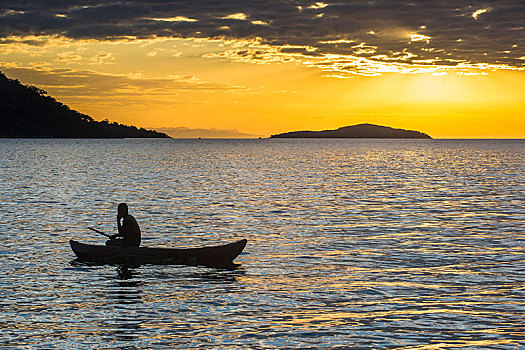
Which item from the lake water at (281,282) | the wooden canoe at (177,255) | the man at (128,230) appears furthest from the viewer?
the man at (128,230)

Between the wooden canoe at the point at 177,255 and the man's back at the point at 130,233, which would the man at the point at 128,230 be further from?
the wooden canoe at the point at 177,255

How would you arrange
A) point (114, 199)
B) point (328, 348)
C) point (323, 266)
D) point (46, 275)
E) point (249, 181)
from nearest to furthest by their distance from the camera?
point (328, 348) → point (46, 275) → point (323, 266) → point (114, 199) → point (249, 181)

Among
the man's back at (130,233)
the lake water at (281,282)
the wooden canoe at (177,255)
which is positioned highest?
the man's back at (130,233)

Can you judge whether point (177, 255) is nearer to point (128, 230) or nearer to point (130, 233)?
point (130, 233)

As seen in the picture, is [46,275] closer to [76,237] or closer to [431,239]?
[76,237]

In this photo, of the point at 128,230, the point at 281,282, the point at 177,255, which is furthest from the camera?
the point at 128,230

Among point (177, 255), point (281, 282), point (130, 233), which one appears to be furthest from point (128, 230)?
point (281, 282)

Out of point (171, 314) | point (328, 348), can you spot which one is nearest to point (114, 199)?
point (171, 314)

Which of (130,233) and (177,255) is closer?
(177,255)

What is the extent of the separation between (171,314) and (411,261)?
38.1 feet

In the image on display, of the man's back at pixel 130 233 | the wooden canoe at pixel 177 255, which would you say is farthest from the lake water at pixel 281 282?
the man's back at pixel 130 233

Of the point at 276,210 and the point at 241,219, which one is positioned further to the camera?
the point at 276,210

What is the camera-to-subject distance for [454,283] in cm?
2169

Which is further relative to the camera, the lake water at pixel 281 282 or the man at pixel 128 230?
the man at pixel 128 230
